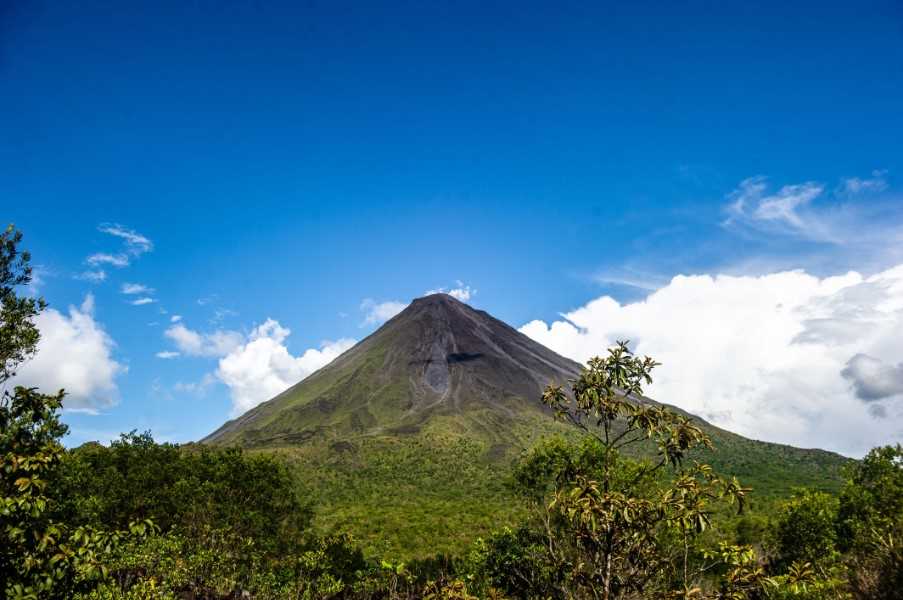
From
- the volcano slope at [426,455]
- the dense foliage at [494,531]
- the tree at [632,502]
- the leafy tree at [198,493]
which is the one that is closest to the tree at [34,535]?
the dense foliage at [494,531]

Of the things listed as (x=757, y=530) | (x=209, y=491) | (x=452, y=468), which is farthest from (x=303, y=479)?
(x=757, y=530)

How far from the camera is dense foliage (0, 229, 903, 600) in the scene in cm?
802

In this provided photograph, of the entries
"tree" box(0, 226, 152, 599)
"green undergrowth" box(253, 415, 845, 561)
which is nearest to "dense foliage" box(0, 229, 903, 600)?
"tree" box(0, 226, 152, 599)

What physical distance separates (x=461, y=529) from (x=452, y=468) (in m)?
54.4

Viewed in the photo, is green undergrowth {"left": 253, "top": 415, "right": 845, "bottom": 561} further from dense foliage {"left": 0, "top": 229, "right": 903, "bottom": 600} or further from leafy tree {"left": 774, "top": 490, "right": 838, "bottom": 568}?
leafy tree {"left": 774, "top": 490, "right": 838, "bottom": 568}

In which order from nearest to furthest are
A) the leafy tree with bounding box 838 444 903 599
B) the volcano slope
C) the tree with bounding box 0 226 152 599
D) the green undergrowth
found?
1. the tree with bounding box 0 226 152 599
2. the leafy tree with bounding box 838 444 903 599
3. the green undergrowth
4. the volcano slope

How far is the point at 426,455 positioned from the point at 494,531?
10225 cm

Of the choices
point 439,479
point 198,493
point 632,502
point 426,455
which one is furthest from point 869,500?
point 426,455

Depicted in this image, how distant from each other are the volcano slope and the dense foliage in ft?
32.7

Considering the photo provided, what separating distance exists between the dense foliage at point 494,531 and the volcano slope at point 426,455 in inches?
392

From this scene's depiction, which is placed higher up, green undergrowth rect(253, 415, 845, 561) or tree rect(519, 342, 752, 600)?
tree rect(519, 342, 752, 600)

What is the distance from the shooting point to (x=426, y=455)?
422 ft

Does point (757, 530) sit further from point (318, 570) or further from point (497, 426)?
point (497, 426)

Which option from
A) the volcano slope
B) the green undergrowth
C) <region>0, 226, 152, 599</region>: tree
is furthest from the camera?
the volcano slope
